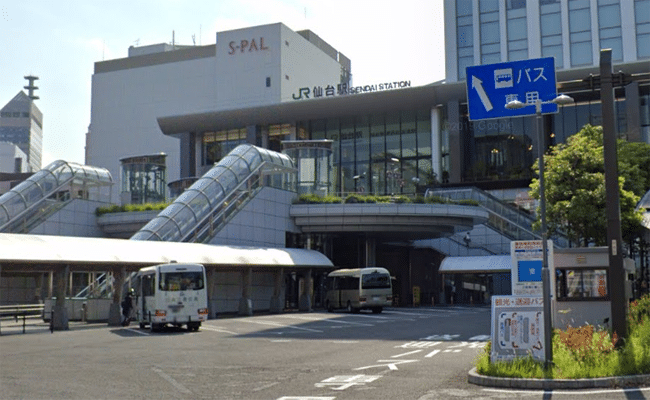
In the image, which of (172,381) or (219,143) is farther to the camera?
(219,143)

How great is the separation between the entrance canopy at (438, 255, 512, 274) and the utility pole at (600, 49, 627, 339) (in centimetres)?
3590

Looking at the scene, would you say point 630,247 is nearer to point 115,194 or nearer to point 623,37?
point 623,37

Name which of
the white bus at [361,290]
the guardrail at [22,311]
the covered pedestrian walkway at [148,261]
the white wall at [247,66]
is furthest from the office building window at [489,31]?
the guardrail at [22,311]

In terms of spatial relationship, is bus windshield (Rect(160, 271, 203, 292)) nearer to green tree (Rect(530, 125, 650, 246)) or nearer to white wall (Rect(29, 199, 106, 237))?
green tree (Rect(530, 125, 650, 246))

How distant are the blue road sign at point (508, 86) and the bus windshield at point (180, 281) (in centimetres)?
1460

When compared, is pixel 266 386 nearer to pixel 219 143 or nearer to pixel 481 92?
pixel 481 92

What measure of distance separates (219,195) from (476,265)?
740 inches

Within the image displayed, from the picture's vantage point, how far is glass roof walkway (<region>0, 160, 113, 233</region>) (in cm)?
4872

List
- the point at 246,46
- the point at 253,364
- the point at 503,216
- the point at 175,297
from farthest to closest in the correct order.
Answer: the point at 246,46 < the point at 503,216 < the point at 175,297 < the point at 253,364

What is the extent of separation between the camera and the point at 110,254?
115 feet

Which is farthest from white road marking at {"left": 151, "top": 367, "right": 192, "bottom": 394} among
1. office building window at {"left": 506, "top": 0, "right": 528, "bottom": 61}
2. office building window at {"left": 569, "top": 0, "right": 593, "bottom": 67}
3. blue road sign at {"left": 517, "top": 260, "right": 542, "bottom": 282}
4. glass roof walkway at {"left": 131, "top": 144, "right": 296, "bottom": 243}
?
office building window at {"left": 569, "top": 0, "right": 593, "bottom": 67}

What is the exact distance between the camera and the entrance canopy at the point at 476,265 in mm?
53825

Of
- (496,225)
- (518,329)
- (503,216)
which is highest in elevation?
(503,216)

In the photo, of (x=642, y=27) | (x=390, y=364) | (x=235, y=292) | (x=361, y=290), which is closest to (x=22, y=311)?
(x=235, y=292)
